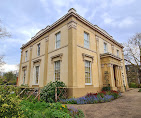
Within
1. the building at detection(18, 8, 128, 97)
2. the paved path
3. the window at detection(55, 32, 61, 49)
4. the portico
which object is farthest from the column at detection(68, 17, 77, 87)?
the portico

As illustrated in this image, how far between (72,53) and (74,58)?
516 mm

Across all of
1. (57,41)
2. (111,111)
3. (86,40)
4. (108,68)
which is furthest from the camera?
(108,68)

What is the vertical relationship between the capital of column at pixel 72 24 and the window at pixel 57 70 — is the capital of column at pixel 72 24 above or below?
above

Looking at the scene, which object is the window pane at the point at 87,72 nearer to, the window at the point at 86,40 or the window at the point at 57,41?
the window at the point at 86,40

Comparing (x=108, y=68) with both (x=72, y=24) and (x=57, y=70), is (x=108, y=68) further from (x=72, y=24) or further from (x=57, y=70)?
(x=72, y=24)

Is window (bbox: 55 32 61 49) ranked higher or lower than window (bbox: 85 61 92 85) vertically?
higher

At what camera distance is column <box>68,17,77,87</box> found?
9.10m

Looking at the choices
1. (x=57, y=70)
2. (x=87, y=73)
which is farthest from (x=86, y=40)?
(x=57, y=70)

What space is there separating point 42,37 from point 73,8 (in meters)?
6.39

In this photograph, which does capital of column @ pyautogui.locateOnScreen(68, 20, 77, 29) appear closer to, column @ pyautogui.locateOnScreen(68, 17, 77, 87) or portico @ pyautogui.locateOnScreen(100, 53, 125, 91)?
column @ pyautogui.locateOnScreen(68, 17, 77, 87)

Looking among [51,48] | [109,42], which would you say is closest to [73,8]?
[51,48]

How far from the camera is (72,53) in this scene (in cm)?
954

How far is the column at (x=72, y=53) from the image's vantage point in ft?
29.8

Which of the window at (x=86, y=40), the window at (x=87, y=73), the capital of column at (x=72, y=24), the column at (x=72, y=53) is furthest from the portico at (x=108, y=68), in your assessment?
the capital of column at (x=72, y=24)
